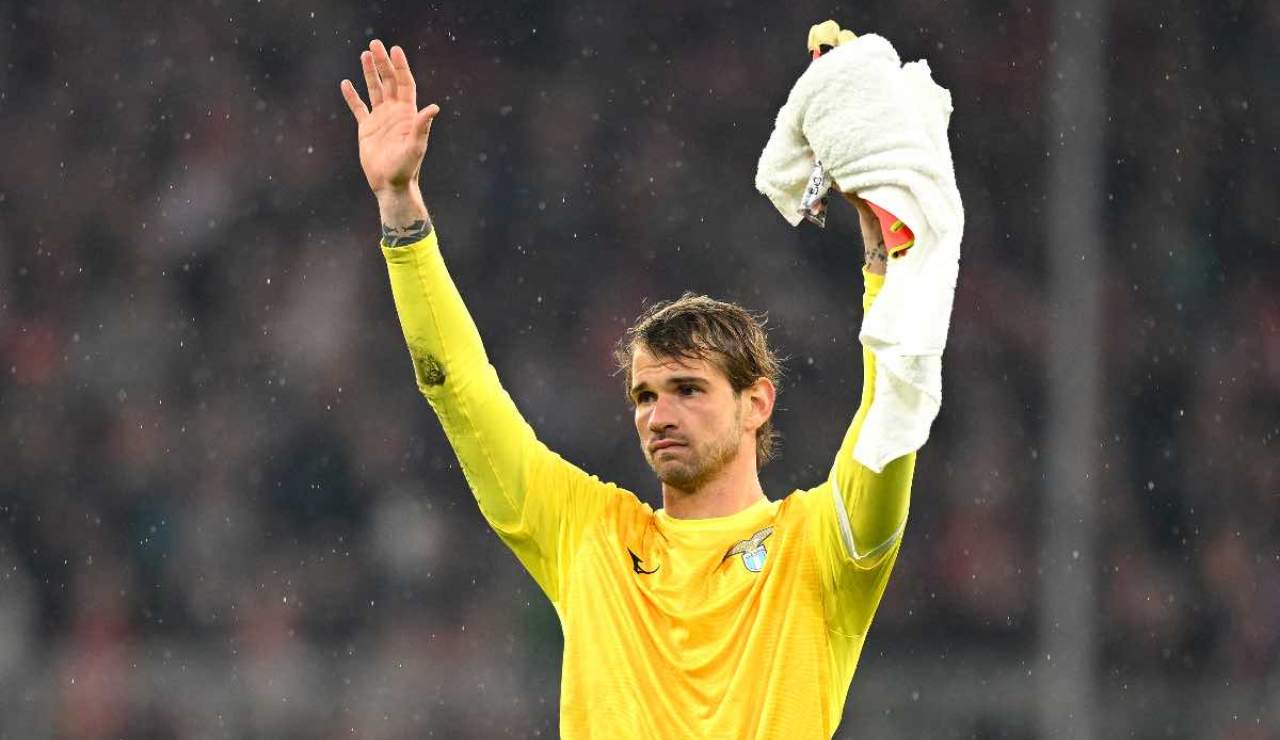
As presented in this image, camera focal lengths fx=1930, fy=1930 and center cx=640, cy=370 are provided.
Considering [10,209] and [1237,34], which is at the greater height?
[1237,34]

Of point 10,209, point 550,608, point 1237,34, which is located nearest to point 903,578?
point 550,608

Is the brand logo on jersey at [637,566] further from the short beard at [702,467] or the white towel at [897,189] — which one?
the white towel at [897,189]

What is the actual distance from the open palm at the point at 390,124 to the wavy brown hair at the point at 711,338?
19.9 inches

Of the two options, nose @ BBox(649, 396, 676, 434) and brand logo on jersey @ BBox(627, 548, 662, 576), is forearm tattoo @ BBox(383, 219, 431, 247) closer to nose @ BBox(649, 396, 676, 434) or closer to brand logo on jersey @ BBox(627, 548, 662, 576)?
nose @ BBox(649, 396, 676, 434)

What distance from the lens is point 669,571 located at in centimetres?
329

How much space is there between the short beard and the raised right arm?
152 millimetres

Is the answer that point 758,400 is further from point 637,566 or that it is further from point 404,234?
point 404,234

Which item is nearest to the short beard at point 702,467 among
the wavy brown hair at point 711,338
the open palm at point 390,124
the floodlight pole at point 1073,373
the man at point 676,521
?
the man at point 676,521

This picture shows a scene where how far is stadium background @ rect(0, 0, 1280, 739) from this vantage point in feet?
25.0

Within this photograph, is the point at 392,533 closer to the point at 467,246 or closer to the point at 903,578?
the point at 467,246

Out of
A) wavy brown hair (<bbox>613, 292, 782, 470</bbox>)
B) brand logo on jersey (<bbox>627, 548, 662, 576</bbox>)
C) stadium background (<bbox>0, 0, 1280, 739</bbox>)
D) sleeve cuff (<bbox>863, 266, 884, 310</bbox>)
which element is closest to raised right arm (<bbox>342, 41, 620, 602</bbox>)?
brand logo on jersey (<bbox>627, 548, 662, 576</bbox>)

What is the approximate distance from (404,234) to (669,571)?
28.9 inches

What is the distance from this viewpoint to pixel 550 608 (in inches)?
307

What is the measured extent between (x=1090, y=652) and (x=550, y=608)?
214 centimetres
